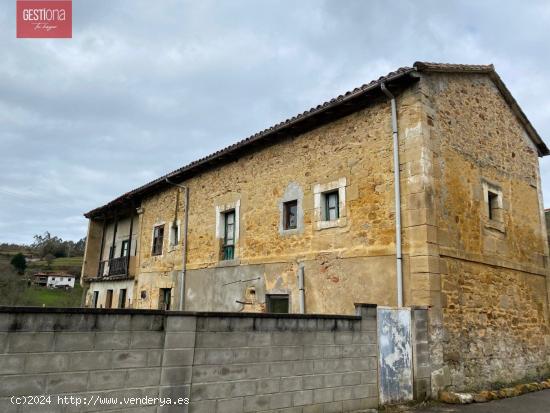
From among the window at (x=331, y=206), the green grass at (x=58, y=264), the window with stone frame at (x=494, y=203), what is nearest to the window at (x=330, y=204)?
the window at (x=331, y=206)

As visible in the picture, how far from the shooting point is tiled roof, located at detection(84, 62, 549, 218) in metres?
7.94

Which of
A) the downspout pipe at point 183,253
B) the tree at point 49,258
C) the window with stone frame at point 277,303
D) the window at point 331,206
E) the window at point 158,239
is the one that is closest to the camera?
the window at point 331,206

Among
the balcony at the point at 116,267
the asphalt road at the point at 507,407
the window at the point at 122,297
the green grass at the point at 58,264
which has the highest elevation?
the green grass at the point at 58,264

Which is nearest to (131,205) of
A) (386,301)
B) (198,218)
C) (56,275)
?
A: (198,218)

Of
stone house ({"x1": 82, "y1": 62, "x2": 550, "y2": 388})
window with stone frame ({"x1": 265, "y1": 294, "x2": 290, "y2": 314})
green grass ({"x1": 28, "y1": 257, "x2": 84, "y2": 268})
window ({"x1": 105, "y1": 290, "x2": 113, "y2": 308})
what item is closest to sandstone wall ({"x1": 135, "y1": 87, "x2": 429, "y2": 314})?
stone house ({"x1": 82, "y1": 62, "x2": 550, "y2": 388})

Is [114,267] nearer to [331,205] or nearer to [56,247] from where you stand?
[331,205]

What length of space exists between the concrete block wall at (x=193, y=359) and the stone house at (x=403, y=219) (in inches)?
72.4

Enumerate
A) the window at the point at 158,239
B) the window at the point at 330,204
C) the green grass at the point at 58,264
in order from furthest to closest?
the green grass at the point at 58,264
the window at the point at 158,239
the window at the point at 330,204

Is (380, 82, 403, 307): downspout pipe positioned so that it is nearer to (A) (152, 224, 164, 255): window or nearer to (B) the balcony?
(A) (152, 224, 164, 255): window

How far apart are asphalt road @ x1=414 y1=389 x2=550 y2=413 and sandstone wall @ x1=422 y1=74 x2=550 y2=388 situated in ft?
1.75

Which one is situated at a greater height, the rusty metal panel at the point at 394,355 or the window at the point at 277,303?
the window at the point at 277,303

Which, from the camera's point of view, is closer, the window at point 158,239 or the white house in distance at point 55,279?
the window at point 158,239

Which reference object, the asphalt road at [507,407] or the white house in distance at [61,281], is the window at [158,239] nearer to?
the asphalt road at [507,407]

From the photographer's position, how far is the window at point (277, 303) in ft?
31.8
